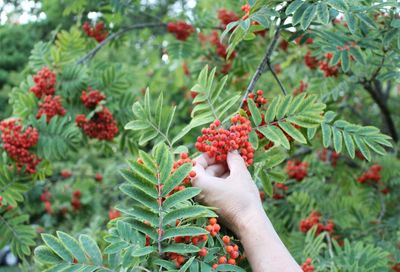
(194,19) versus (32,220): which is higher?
(194,19)

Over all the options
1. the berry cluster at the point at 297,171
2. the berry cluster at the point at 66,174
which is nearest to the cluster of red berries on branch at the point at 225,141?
the berry cluster at the point at 297,171

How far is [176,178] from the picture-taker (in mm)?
1703

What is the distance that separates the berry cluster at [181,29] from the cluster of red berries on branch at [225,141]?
263cm

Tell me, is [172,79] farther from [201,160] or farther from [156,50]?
[201,160]

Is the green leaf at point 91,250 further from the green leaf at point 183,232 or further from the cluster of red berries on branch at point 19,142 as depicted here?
the cluster of red berries on branch at point 19,142

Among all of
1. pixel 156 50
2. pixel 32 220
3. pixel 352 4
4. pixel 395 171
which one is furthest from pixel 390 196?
pixel 32 220

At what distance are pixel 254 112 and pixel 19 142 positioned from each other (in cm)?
170

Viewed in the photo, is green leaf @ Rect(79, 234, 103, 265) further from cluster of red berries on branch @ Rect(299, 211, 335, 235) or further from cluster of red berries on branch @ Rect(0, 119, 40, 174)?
cluster of red berries on branch @ Rect(299, 211, 335, 235)

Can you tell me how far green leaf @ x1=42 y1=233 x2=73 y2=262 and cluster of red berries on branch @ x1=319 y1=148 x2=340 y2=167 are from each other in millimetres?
2962

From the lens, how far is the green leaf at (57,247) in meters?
1.60

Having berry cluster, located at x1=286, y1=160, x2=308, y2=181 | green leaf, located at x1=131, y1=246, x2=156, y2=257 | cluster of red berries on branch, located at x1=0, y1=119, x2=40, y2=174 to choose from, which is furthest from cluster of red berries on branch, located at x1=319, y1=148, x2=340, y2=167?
green leaf, located at x1=131, y1=246, x2=156, y2=257

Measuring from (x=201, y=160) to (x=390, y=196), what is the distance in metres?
2.84

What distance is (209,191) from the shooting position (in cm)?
180

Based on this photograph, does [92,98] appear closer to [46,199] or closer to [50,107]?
[50,107]
